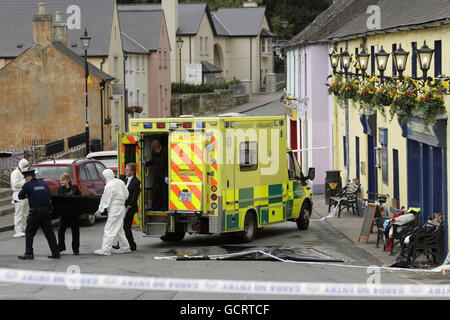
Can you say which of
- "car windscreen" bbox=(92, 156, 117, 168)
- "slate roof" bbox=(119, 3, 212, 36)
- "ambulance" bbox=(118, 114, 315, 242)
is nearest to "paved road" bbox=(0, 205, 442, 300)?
"ambulance" bbox=(118, 114, 315, 242)

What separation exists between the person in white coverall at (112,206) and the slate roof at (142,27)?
56265mm

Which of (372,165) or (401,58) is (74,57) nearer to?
(372,165)

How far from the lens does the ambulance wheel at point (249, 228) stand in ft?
71.2

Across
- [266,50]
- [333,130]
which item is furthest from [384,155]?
[266,50]

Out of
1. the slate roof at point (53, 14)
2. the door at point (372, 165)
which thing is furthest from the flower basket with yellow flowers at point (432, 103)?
the slate roof at point (53, 14)

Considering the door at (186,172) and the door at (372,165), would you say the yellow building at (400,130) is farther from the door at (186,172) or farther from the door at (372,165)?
the door at (186,172)

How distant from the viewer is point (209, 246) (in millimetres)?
21281

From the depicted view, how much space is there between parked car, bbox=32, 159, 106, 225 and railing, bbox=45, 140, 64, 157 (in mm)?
11250

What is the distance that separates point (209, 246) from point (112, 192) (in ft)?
9.92

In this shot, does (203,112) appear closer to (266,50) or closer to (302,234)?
(266,50)

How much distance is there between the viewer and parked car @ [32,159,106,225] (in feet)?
85.4

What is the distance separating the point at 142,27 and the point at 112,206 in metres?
59.5

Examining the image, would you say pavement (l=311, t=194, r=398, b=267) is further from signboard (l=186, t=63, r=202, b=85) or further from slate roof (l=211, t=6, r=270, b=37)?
slate roof (l=211, t=6, r=270, b=37)
